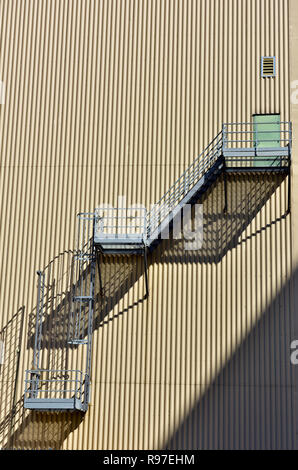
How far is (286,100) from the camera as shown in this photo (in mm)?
30906

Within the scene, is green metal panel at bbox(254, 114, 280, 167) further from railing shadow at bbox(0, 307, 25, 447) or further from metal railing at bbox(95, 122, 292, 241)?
railing shadow at bbox(0, 307, 25, 447)

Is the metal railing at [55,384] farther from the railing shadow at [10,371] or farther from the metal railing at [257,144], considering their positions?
the metal railing at [257,144]

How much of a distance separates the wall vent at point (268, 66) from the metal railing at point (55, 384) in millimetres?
16630

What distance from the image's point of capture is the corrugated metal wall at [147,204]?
28.2m

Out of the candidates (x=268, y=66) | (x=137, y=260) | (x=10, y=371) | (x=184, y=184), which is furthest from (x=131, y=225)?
(x=268, y=66)

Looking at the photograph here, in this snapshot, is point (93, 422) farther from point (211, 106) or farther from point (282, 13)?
point (282, 13)

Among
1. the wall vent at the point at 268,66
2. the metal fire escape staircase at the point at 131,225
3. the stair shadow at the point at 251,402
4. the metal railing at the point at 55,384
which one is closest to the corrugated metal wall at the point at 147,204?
the stair shadow at the point at 251,402

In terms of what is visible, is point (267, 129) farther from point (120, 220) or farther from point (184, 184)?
point (120, 220)

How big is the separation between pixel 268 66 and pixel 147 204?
897cm

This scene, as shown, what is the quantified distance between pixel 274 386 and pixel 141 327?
250 inches

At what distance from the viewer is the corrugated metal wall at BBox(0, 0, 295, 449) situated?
92.4 feet
